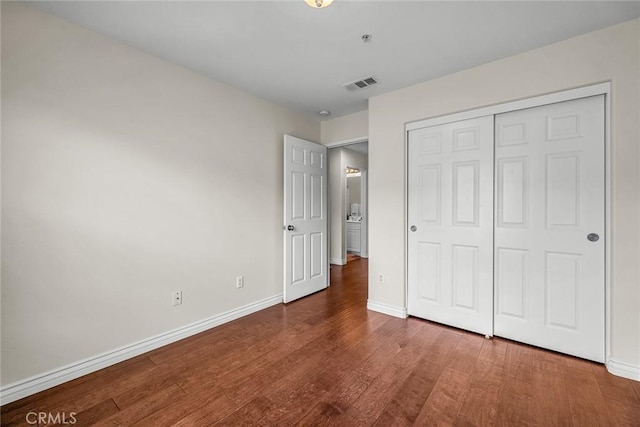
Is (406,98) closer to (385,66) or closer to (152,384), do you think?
(385,66)

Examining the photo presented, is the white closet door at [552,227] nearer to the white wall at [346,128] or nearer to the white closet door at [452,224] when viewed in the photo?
the white closet door at [452,224]

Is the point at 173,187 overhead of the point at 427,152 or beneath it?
beneath

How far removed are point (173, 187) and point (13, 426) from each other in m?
1.75

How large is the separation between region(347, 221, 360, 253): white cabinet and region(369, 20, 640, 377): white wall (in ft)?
12.2

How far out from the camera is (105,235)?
6.72 ft

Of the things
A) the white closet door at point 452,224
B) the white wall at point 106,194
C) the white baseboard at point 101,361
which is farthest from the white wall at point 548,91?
the white baseboard at point 101,361

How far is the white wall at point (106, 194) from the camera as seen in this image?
1.71 metres

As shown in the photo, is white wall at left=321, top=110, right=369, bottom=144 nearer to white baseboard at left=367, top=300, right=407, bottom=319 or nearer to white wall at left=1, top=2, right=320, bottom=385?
white wall at left=1, top=2, right=320, bottom=385

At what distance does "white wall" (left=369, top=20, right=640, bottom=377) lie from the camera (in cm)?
187

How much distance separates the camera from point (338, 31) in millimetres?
1998

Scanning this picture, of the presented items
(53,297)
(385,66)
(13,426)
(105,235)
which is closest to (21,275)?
(53,297)

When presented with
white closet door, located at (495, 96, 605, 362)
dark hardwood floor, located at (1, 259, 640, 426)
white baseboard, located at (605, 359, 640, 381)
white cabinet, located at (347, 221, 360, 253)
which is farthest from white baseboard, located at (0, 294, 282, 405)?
white cabinet, located at (347, 221, 360, 253)

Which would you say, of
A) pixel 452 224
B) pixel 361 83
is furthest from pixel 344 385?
pixel 361 83

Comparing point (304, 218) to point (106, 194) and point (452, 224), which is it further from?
point (106, 194)
